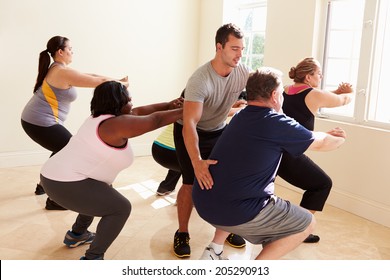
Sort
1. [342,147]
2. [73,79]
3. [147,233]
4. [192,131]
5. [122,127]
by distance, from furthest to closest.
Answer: [342,147] → [73,79] → [147,233] → [192,131] → [122,127]

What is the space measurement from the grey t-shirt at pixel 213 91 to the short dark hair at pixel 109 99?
15.2 inches

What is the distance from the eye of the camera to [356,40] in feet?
11.8

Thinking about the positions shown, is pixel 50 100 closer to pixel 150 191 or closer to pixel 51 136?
pixel 51 136

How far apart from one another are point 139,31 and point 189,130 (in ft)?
10.4

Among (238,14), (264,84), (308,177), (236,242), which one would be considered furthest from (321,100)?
(238,14)

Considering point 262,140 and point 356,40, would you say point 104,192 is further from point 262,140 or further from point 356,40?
point 356,40

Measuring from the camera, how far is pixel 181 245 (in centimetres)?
272

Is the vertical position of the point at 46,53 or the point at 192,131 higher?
the point at 46,53

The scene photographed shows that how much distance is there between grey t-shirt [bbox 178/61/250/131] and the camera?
8.02ft

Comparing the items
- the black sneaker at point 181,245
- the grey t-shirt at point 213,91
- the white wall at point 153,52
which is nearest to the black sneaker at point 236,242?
the black sneaker at point 181,245

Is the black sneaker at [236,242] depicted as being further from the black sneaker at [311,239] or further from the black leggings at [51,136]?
the black leggings at [51,136]

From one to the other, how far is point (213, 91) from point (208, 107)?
12 centimetres

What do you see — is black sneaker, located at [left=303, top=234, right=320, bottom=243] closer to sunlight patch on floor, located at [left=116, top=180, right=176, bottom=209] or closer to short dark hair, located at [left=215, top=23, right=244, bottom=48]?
sunlight patch on floor, located at [left=116, top=180, right=176, bottom=209]

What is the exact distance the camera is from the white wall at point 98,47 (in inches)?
176
